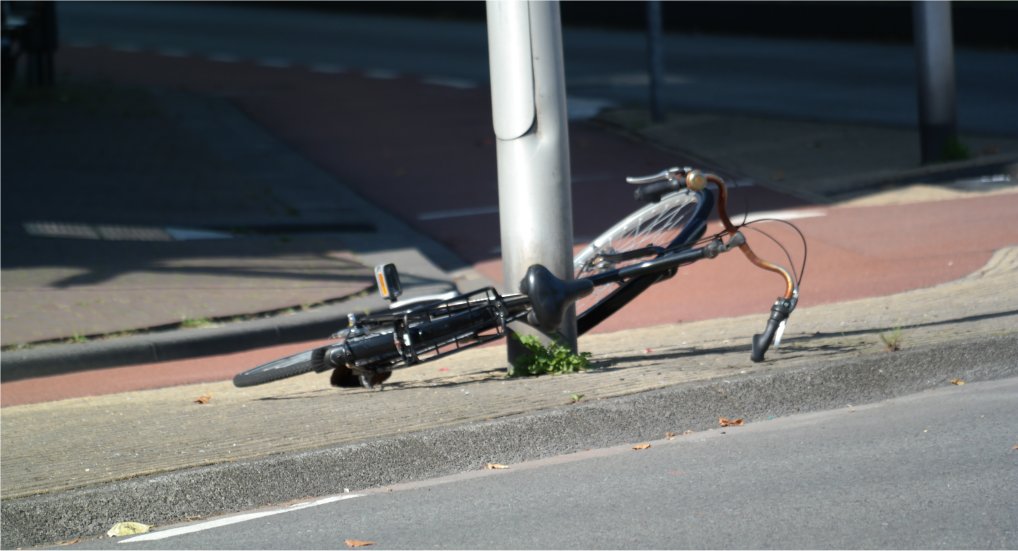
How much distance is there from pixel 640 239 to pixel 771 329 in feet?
4.42

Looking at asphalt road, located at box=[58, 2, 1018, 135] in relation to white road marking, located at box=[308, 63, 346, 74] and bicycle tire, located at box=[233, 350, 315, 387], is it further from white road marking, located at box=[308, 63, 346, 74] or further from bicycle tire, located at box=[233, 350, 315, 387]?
bicycle tire, located at box=[233, 350, 315, 387]

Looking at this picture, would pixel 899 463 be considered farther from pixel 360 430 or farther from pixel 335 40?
pixel 335 40

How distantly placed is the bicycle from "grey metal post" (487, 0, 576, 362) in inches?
11.8

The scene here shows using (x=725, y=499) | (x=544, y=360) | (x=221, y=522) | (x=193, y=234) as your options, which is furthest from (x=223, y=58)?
(x=725, y=499)

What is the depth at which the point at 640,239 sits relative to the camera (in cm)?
757

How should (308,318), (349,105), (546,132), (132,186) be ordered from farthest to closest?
(349,105), (132,186), (308,318), (546,132)

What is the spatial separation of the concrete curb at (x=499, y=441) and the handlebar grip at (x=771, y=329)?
0.23m

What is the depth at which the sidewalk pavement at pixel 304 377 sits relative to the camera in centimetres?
539

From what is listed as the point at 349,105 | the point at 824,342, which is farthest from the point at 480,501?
the point at 349,105

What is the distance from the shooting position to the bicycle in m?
6.44

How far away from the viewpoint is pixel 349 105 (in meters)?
20.0

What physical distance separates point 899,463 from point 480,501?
171 centimetres

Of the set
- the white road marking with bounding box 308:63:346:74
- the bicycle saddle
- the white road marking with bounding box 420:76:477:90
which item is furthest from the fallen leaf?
the white road marking with bounding box 308:63:346:74

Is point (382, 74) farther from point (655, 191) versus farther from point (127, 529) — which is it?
point (127, 529)
